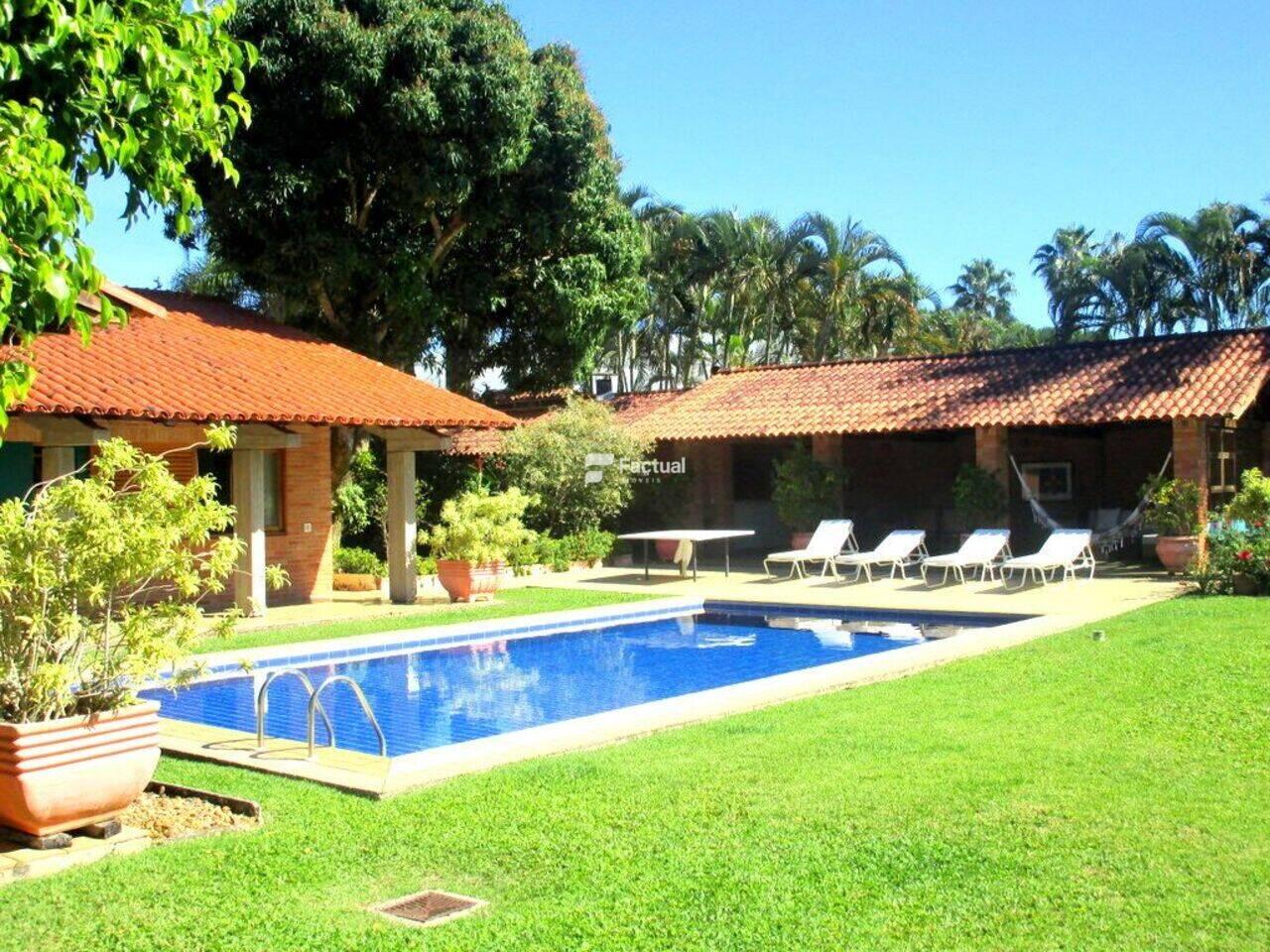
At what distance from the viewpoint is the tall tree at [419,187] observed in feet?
74.6

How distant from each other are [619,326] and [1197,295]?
19.8 metres

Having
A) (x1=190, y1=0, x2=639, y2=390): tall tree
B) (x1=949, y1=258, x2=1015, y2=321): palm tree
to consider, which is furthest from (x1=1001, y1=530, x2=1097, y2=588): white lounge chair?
(x1=949, y1=258, x2=1015, y2=321): palm tree

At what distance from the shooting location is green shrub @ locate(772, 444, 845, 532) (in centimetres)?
2614

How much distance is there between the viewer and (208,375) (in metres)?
18.0

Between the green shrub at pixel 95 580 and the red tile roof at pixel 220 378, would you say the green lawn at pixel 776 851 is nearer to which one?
the green shrub at pixel 95 580

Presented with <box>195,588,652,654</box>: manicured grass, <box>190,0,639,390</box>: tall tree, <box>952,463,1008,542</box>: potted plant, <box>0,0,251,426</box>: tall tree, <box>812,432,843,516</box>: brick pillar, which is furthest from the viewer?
<box>812,432,843,516</box>: brick pillar

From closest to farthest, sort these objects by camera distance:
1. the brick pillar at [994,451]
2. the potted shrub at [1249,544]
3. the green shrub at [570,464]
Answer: the potted shrub at [1249,544] < the brick pillar at [994,451] < the green shrub at [570,464]

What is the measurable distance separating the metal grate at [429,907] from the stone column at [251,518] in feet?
39.9

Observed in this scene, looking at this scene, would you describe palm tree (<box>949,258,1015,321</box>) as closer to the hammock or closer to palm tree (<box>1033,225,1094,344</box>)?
palm tree (<box>1033,225,1094,344</box>)

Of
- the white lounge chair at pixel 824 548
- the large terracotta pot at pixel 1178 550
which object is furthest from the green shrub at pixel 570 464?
the large terracotta pot at pixel 1178 550

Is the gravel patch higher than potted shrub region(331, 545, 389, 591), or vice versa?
potted shrub region(331, 545, 389, 591)

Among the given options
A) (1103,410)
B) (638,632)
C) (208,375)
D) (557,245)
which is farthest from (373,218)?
(1103,410)

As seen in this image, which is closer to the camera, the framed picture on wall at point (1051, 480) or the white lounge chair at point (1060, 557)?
the white lounge chair at point (1060, 557)

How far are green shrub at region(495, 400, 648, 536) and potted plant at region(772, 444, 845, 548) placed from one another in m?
3.01
